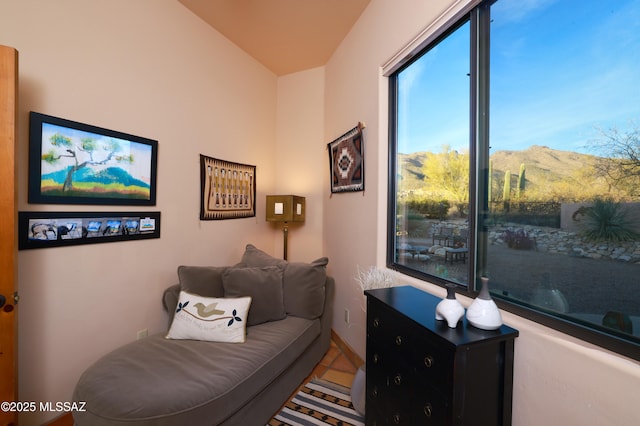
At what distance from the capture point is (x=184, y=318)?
Result: 180cm

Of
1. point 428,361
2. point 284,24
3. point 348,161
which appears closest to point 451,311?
point 428,361

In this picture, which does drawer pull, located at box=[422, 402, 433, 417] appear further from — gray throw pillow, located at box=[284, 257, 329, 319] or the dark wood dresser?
gray throw pillow, located at box=[284, 257, 329, 319]

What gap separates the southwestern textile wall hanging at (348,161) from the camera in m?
2.27

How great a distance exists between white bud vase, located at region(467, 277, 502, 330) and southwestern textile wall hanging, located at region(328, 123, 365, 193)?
A: 1.36 metres

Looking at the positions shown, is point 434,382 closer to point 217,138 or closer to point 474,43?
point 474,43

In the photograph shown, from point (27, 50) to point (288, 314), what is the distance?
2.42m

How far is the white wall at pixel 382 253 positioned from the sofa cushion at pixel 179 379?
955 mm

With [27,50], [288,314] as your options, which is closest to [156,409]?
[288,314]

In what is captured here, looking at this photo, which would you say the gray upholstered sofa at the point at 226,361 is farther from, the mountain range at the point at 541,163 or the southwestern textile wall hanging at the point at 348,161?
the mountain range at the point at 541,163

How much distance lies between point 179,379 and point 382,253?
1506 mm

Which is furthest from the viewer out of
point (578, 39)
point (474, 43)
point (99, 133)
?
point (99, 133)

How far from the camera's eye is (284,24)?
2477 mm

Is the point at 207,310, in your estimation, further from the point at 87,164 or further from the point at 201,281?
the point at 87,164

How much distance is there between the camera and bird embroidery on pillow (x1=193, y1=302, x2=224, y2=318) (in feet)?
5.94
